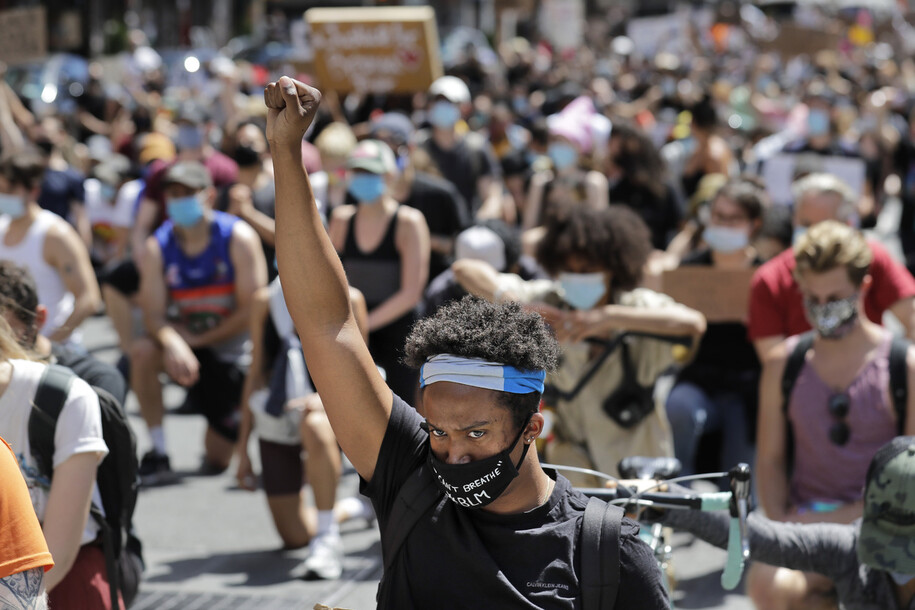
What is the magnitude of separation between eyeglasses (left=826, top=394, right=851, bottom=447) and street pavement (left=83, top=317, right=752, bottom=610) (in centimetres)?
126

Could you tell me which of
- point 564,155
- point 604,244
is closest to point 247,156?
point 564,155

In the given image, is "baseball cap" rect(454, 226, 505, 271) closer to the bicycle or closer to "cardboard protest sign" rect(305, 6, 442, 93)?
the bicycle

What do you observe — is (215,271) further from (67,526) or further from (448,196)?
(67,526)

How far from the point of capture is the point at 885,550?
3.04 meters

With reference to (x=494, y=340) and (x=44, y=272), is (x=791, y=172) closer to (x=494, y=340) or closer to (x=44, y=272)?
(x=44, y=272)

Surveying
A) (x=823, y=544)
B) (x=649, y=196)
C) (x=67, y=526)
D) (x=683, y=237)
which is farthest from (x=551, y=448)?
(x=649, y=196)

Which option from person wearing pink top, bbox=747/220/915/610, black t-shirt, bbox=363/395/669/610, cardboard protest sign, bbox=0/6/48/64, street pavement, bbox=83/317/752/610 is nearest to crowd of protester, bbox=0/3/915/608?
person wearing pink top, bbox=747/220/915/610

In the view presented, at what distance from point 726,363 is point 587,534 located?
3451 mm

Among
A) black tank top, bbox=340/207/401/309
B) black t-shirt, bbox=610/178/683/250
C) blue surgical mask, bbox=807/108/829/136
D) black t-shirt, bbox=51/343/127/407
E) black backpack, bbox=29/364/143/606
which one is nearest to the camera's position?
black backpack, bbox=29/364/143/606

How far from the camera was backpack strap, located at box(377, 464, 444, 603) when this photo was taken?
2.37 meters

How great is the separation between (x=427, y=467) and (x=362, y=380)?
226 mm

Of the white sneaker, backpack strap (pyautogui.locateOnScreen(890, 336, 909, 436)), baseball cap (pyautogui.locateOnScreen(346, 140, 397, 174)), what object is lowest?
the white sneaker

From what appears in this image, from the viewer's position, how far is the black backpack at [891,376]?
395 centimetres

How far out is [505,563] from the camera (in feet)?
7.59
